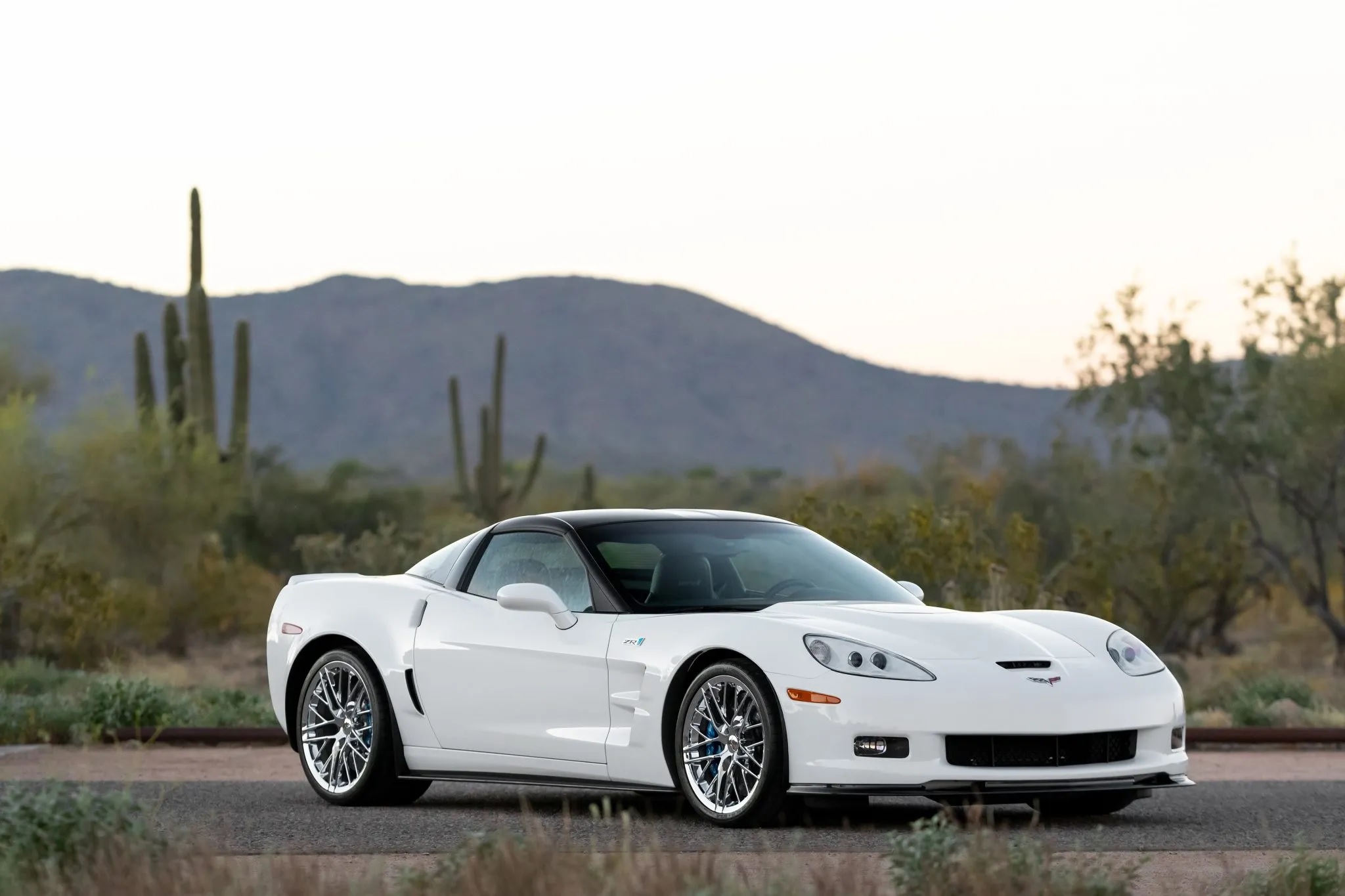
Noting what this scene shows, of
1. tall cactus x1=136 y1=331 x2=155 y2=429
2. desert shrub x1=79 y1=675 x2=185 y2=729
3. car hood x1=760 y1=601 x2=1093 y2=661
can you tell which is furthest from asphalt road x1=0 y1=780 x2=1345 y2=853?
tall cactus x1=136 y1=331 x2=155 y2=429

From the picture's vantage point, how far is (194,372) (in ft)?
114

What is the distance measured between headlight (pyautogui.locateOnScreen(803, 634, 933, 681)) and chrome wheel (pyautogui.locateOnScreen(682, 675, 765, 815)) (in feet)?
1.17

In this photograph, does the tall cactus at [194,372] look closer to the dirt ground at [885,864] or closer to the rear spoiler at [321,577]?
the rear spoiler at [321,577]

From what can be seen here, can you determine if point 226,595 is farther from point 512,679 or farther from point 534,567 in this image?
point 512,679

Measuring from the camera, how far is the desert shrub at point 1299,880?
652 cm

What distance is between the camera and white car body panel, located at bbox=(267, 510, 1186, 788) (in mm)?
8984

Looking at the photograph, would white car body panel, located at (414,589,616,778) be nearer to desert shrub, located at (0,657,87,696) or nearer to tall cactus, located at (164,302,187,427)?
desert shrub, located at (0,657,87,696)

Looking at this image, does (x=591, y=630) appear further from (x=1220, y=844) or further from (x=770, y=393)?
A: (x=770, y=393)

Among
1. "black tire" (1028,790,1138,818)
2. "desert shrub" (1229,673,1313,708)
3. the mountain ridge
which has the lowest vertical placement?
"black tire" (1028,790,1138,818)

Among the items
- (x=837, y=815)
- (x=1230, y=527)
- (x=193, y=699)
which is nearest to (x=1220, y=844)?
(x=837, y=815)

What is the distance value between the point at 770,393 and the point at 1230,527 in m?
109

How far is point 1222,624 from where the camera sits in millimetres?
34906

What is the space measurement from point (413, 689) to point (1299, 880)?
17.6 feet

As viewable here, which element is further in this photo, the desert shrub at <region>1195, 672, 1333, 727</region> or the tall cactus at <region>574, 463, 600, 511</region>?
the tall cactus at <region>574, 463, 600, 511</region>
